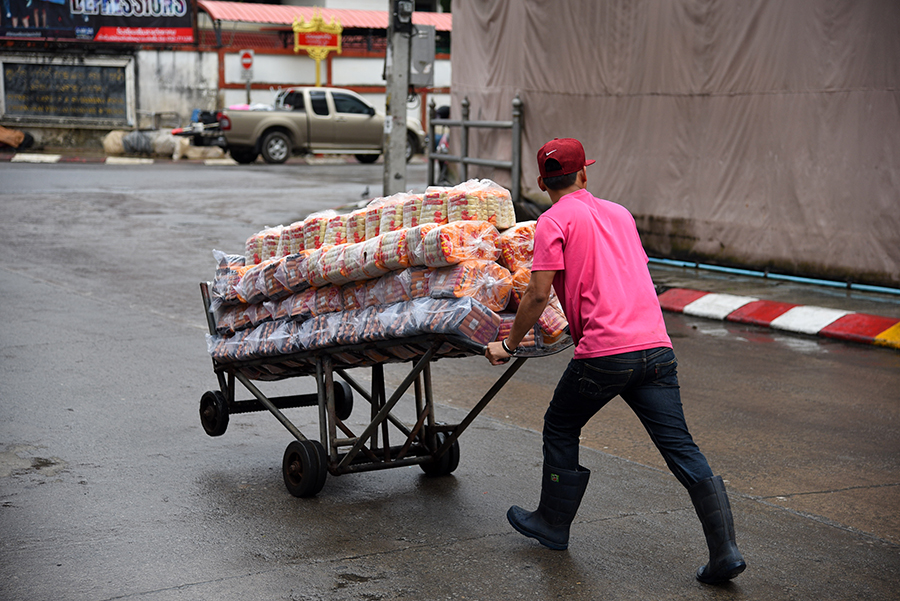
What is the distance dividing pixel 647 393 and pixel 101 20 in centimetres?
3336

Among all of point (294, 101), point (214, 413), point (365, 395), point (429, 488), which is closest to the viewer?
point (429, 488)

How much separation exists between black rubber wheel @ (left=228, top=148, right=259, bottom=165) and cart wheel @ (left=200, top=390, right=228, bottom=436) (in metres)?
23.9

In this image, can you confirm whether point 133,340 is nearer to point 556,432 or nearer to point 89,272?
point 89,272

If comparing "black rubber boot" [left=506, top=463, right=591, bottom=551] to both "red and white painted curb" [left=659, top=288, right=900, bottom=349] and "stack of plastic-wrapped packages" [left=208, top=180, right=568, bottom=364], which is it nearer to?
"stack of plastic-wrapped packages" [left=208, top=180, right=568, bottom=364]

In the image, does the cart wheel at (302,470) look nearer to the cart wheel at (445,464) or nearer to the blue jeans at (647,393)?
the cart wheel at (445,464)

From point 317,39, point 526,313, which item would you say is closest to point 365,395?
point 526,313

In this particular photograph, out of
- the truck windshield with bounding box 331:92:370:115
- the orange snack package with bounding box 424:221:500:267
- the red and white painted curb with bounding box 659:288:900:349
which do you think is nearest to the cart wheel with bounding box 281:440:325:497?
the orange snack package with bounding box 424:221:500:267

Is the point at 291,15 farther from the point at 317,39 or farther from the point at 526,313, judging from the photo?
the point at 526,313

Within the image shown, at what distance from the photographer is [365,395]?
17.8 feet

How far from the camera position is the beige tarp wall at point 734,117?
10414 millimetres

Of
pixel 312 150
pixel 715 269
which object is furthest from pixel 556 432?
pixel 312 150

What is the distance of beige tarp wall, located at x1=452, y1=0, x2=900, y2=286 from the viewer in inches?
410

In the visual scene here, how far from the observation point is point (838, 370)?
794cm

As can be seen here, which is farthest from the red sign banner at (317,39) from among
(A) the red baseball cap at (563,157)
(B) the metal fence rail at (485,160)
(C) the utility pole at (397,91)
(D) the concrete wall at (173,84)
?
(A) the red baseball cap at (563,157)
